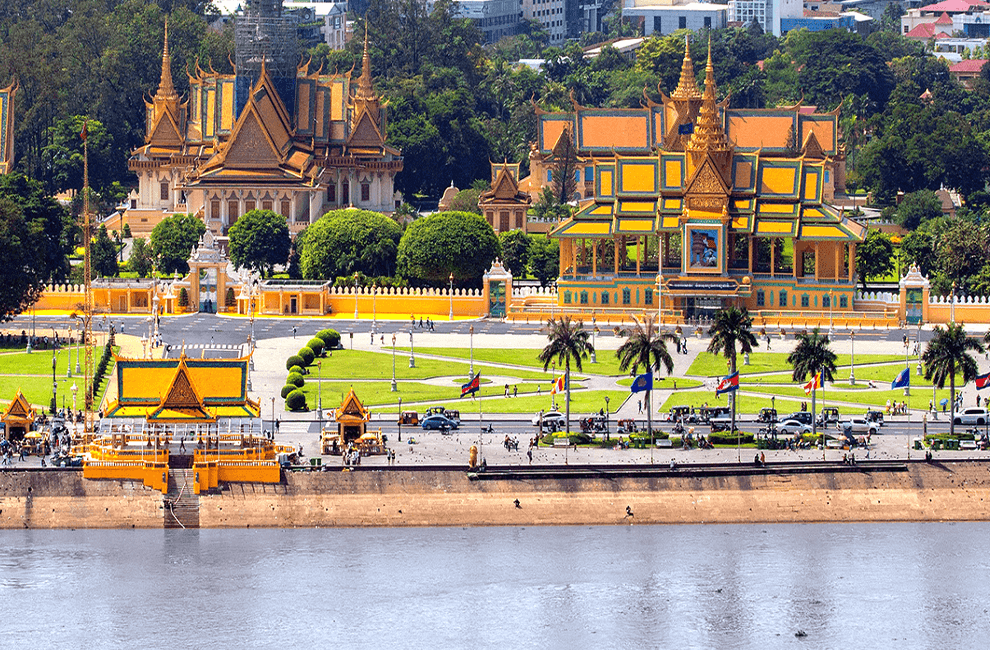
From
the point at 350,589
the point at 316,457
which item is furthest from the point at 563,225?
the point at 350,589

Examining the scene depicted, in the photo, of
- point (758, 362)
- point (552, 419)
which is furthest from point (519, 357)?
point (552, 419)

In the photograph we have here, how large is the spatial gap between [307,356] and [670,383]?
22.0m

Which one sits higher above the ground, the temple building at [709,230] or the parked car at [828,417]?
the temple building at [709,230]

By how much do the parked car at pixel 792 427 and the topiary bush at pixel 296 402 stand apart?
83.1ft

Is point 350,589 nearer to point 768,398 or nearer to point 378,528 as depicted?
point 378,528

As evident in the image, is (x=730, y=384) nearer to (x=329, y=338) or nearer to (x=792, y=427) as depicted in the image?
(x=792, y=427)

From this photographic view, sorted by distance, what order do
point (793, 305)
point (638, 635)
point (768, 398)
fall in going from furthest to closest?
point (793, 305) → point (768, 398) → point (638, 635)

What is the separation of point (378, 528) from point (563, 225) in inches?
2809

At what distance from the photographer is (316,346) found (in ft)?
545

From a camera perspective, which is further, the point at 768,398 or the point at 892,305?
the point at 892,305

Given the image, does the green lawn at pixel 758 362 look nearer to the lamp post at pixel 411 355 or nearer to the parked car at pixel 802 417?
the lamp post at pixel 411 355

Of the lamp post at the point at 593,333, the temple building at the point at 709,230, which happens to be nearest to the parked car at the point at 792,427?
the lamp post at the point at 593,333

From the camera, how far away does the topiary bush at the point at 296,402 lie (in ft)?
472

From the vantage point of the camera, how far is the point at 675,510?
12600 cm
